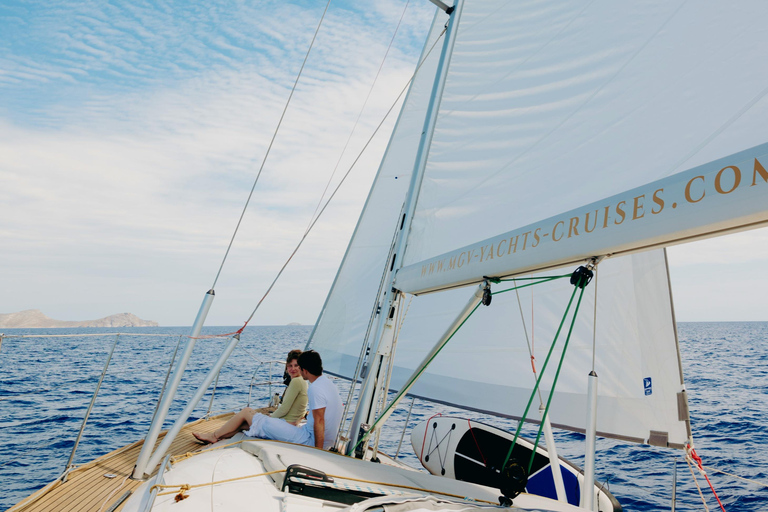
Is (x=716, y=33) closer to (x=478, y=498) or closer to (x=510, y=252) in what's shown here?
(x=510, y=252)

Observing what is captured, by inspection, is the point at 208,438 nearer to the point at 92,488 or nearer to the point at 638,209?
the point at 92,488

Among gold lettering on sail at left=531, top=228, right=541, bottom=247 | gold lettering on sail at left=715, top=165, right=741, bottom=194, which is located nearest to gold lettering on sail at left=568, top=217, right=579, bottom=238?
gold lettering on sail at left=531, top=228, right=541, bottom=247

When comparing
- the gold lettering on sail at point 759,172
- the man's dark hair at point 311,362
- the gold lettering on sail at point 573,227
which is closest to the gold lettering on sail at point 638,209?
the gold lettering on sail at point 573,227

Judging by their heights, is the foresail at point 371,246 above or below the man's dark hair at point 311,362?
above

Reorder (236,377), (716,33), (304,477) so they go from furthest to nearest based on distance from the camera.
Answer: (236,377) → (716,33) → (304,477)

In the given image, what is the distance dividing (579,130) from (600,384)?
5.79 feet

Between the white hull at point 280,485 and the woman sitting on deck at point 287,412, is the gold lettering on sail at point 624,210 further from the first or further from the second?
the woman sitting on deck at point 287,412

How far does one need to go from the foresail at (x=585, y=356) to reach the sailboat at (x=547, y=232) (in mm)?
12

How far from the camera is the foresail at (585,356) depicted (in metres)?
3.16

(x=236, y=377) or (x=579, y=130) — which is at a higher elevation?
(x=579, y=130)

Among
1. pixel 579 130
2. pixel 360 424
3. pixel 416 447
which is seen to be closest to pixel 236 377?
pixel 416 447

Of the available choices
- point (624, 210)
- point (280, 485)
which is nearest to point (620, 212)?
point (624, 210)

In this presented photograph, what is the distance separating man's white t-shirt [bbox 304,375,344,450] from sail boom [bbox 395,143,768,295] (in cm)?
159

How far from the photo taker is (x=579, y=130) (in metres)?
2.99
